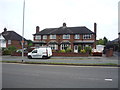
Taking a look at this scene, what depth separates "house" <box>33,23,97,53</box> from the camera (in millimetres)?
35562

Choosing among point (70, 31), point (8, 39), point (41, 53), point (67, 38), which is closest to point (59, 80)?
point (41, 53)

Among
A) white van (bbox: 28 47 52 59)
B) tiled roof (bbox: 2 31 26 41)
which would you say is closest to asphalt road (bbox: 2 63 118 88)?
white van (bbox: 28 47 52 59)

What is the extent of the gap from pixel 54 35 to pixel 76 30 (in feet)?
22.8

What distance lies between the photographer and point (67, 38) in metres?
37.8

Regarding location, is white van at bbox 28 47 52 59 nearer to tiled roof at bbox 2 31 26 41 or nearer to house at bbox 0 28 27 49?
house at bbox 0 28 27 49

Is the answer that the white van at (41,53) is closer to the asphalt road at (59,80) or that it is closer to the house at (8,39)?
the asphalt road at (59,80)

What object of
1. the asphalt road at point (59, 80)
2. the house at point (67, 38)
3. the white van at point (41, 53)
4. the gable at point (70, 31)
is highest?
the gable at point (70, 31)

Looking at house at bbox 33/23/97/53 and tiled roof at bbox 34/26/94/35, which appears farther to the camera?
tiled roof at bbox 34/26/94/35

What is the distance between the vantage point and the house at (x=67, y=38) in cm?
3556

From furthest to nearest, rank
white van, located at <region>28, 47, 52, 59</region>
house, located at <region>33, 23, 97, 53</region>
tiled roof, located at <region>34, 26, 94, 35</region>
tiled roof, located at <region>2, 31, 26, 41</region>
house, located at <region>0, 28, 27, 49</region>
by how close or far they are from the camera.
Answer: tiled roof, located at <region>2, 31, 26, 41</region>, house, located at <region>0, 28, 27, 49</region>, tiled roof, located at <region>34, 26, 94, 35</region>, house, located at <region>33, 23, 97, 53</region>, white van, located at <region>28, 47, 52, 59</region>

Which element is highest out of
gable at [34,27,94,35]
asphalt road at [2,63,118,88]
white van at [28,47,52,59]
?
gable at [34,27,94,35]

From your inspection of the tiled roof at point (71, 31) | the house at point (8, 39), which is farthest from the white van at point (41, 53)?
the house at point (8, 39)

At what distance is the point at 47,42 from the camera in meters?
39.6

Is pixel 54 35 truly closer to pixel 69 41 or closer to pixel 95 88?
pixel 69 41
